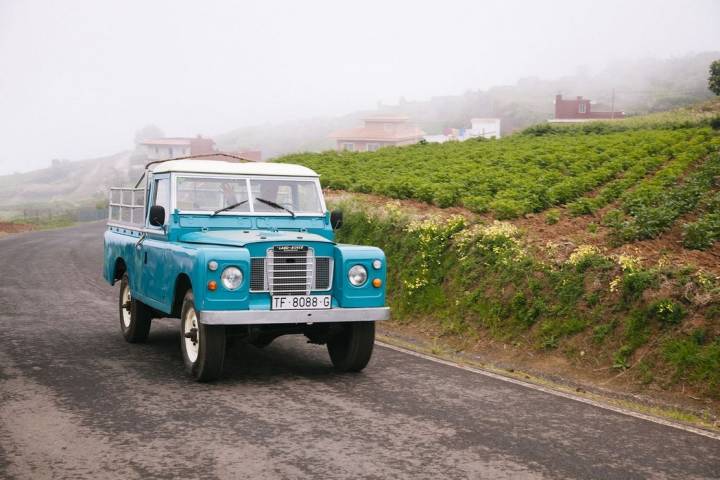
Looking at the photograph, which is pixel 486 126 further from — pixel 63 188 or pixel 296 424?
pixel 296 424

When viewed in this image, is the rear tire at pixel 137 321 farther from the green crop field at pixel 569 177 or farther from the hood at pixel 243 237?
the green crop field at pixel 569 177

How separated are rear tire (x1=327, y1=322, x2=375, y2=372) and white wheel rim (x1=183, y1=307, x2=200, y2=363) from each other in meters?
1.70

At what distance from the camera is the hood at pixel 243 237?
906 cm

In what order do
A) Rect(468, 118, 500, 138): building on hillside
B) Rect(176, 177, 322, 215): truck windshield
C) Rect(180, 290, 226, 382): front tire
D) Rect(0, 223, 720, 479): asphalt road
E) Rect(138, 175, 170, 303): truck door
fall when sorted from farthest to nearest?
Rect(468, 118, 500, 138): building on hillside < Rect(176, 177, 322, 215): truck windshield < Rect(138, 175, 170, 303): truck door < Rect(180, 290, 226, 382): front tire < Rect(0, 223, 720, 479): asphalt road

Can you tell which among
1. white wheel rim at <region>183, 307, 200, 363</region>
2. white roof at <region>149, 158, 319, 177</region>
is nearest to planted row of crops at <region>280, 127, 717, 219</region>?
white roof at <region>149, 158, 319, 177</region>

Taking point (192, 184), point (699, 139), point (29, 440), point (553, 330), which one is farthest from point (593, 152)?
point (29, 440)

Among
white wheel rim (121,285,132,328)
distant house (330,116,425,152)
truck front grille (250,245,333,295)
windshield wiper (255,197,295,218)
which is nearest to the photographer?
truck front grille (250,245,333,295)

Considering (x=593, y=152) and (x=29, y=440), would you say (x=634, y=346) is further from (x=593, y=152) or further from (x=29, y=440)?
(x=593, y=152)

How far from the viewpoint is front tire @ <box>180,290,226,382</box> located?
28.3 ft

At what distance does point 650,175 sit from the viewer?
21.5 m

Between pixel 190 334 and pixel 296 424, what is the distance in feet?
7.68

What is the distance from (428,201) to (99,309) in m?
7.81

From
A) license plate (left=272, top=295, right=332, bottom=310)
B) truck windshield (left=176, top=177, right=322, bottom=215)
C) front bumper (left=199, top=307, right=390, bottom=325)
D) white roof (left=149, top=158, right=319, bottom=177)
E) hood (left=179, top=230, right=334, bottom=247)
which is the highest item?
white roof (left=149, top=158, right=319, bottom=177)

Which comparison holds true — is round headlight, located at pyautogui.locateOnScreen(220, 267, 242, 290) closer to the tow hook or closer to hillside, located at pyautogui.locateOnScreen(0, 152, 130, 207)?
the tow hook
